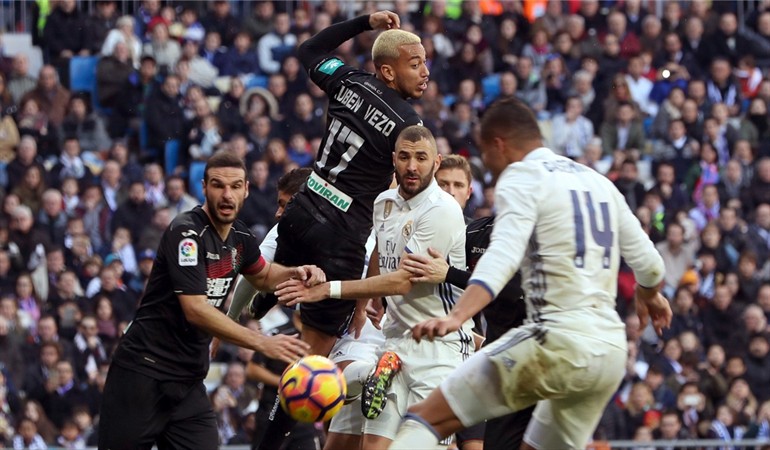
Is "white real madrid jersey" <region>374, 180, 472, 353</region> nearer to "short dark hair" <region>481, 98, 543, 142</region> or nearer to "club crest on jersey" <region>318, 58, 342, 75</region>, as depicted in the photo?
"club crest on jersey" <region>318, 58, 342, 75</region>

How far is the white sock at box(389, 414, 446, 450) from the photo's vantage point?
7902mm

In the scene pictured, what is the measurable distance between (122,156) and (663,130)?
27.2 feet

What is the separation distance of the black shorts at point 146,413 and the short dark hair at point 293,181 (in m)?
2.09

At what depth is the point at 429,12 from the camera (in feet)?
74.9

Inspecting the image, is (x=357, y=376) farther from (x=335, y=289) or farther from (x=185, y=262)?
(x=185, y=262)

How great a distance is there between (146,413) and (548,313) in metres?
3.40

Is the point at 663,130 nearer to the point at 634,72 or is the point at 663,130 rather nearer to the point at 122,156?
the point at 634,72

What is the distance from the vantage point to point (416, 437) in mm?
7926

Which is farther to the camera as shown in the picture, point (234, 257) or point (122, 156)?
point (122, 156)

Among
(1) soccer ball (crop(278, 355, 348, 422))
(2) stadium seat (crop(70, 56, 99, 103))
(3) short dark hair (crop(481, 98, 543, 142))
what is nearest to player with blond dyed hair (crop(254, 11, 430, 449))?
(1) soccer ball (crop(278, 355, 348, 422))

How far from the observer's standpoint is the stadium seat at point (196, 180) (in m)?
19.7

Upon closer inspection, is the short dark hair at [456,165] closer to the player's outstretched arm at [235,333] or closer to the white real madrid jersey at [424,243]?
the white real madrid jersey at [424,243]

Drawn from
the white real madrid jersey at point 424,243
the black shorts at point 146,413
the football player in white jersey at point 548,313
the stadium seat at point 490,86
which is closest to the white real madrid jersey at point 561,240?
the football player in white jersey at point 548,313

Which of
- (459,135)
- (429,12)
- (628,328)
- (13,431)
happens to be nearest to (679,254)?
(628,328)
